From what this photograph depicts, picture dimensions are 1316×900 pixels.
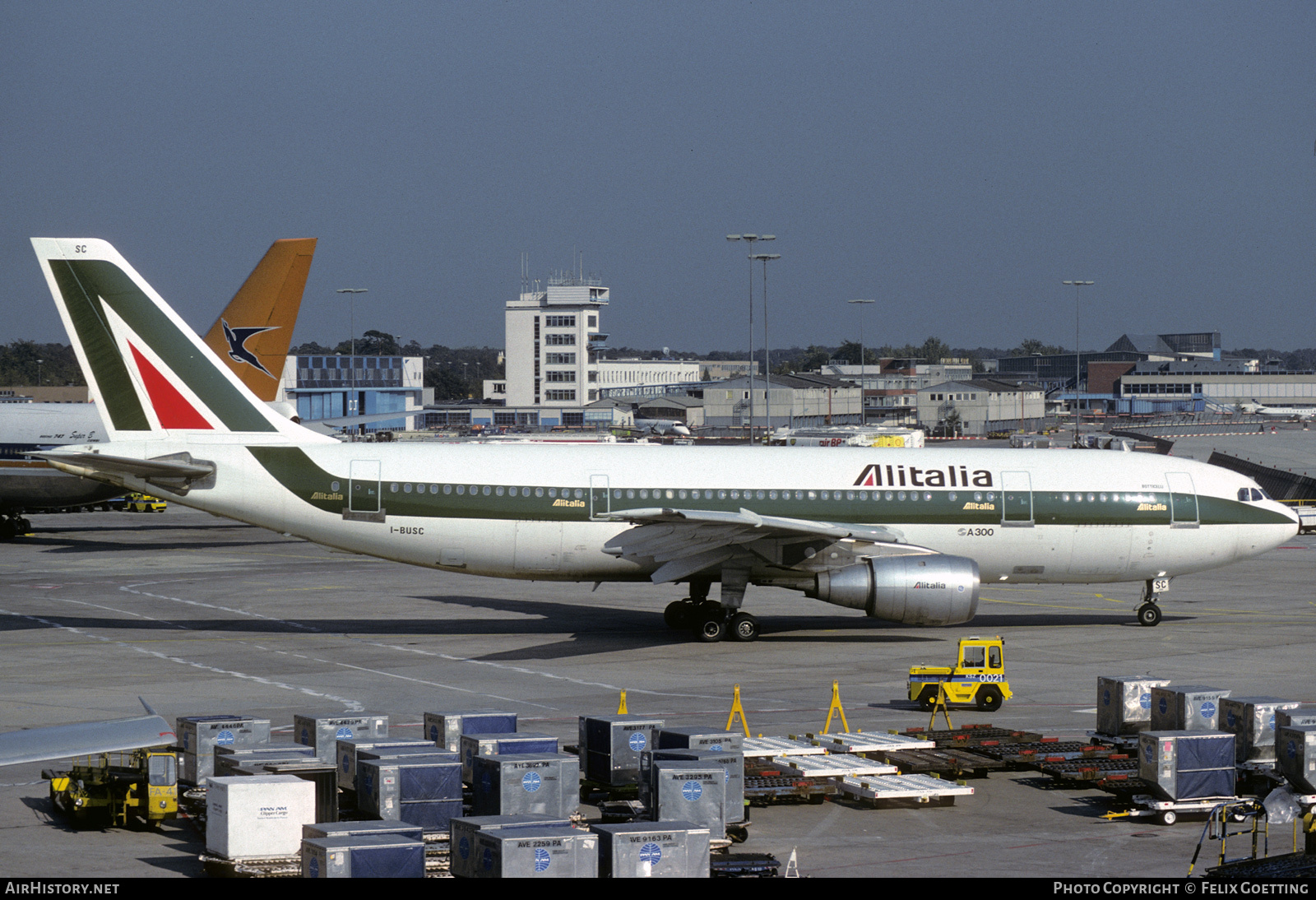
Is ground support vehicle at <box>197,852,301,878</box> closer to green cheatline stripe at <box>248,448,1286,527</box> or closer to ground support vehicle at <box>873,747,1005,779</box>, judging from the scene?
ground support vehicle at <box>873,747,1005,779</box>

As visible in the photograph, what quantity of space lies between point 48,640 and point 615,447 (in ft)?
50.3

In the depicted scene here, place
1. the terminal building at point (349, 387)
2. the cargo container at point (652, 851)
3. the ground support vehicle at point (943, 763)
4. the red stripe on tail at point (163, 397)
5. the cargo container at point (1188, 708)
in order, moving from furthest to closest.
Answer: the terminal building at point (349, 387)
the red stripe on tail at point (163, 397)
the cargo container at point (1188, 708)
the ground support vehicle at point (943, 763)
the cargo container at point (652, 851)

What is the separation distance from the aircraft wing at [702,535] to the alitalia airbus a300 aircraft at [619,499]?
0.22ft

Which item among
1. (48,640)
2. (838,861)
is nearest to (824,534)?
(838,861)

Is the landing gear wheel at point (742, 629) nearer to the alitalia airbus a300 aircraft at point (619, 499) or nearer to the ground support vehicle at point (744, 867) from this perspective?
the alitalia airbus a300 aircraft at point (619, 499)

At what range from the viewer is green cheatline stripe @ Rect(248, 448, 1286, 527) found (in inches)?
1351

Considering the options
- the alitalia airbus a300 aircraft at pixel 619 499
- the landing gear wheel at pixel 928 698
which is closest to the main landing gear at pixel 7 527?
the alitalia airbus a300 aircraft at pixel 619 499

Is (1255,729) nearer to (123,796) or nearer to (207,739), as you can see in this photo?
(207,739)

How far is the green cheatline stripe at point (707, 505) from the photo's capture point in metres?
34.3

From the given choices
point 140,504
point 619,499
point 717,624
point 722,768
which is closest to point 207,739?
point 722,768

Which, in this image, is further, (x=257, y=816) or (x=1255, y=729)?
(x=1255, y=729)

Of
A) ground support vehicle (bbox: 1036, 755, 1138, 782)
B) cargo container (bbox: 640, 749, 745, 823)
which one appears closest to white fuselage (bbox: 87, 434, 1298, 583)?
ground support vehicle (bbox: 1036, 755, 1138, 782)

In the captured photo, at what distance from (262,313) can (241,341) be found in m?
1.31

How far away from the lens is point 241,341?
52000 millimetres
